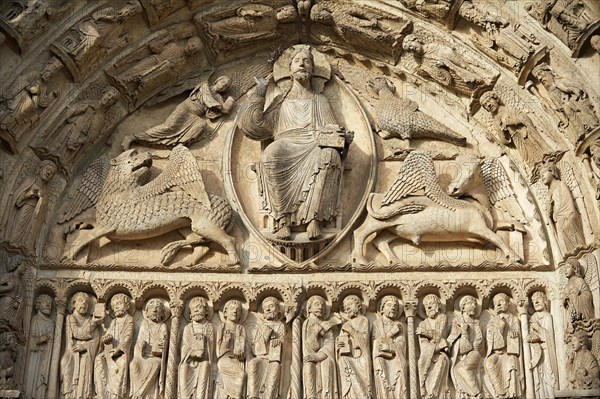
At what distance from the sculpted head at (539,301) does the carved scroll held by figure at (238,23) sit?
360 centimetres

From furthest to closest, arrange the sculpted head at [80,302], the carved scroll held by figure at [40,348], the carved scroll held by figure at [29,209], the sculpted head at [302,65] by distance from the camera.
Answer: the sculpted head at [302,65], the sculpted head at [80,302], the carved scroll held by figure at [29,209], the carved scroll held by figure at [40,348]

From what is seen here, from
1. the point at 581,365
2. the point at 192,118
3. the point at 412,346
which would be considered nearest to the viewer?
the point at 581,365

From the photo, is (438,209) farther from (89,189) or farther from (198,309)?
(89,189)

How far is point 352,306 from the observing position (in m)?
10.7

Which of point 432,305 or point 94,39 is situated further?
point 94,39

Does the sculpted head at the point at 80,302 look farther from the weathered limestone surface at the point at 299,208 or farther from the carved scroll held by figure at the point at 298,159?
the carved scroll held by figure at the point at 298,159

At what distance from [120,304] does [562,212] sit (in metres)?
4.02

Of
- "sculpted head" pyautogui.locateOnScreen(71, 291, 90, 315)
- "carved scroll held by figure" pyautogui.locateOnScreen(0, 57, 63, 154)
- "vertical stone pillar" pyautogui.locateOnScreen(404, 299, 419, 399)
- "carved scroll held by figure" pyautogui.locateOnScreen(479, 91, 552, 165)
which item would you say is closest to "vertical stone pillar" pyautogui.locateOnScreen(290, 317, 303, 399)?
"vertical stone pillar" pyautogui.locateOnScreen(404, 299, 419, 399)

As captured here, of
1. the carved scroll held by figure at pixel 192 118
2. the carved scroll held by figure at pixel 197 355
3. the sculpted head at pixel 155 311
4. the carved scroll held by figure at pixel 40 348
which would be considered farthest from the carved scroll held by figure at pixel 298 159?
the carved scroll held by figure at pixel 40 348

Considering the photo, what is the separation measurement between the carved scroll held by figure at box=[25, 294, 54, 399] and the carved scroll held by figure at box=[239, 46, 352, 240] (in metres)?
2.17

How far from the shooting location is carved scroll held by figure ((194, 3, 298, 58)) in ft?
37.9

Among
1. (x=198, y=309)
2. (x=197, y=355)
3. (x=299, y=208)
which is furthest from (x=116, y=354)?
(x=299, y=208)

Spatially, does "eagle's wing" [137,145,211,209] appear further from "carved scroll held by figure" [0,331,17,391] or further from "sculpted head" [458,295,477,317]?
"sculpted head" [458,295,477,317]

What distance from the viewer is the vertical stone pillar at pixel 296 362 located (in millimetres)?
10367
